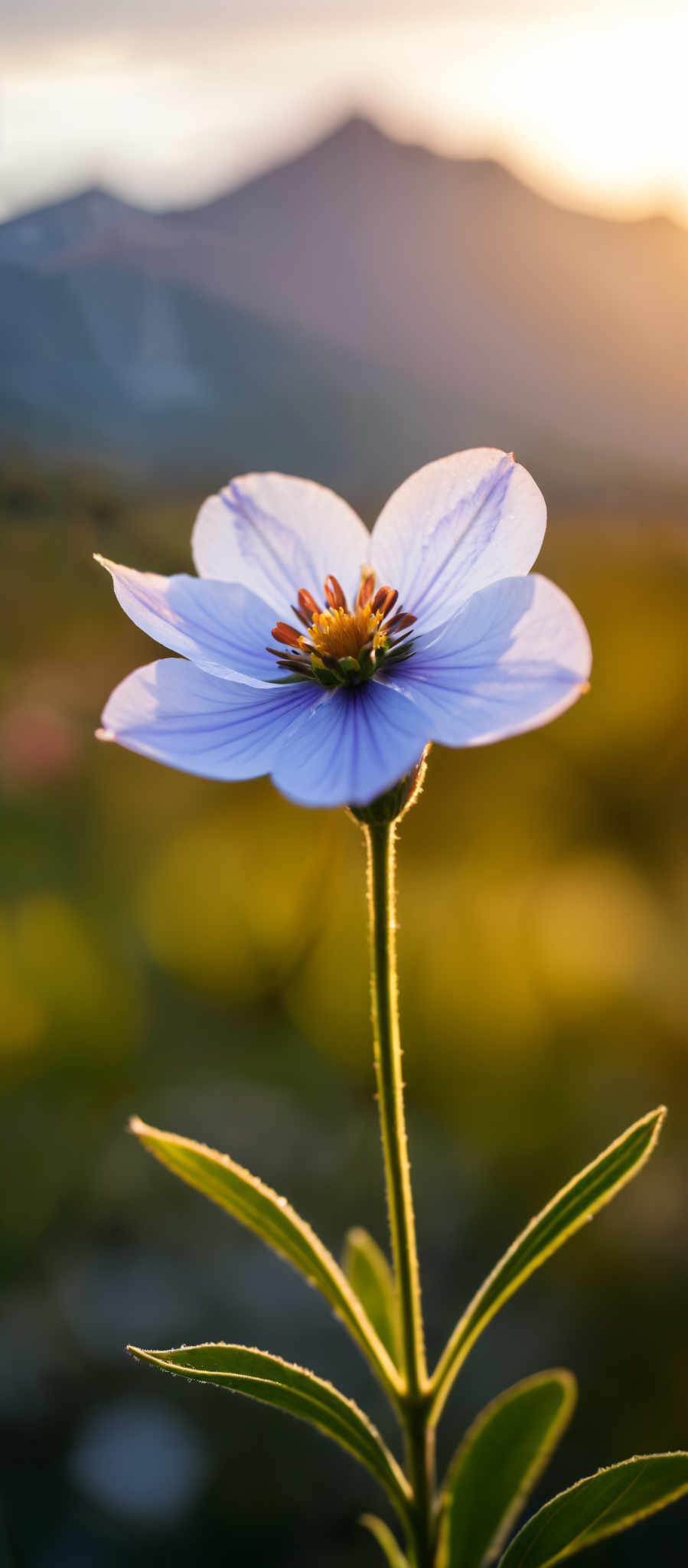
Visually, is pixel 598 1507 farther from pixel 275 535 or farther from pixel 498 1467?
pixel 275 535

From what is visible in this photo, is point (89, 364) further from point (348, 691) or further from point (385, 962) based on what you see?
point (385, 962)

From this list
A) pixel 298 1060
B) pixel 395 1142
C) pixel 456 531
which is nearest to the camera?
pixel 395 1142

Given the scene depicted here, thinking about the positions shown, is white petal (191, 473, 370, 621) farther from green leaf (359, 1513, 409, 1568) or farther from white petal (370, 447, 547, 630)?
green leaf (359, 1513, 409, 1568)

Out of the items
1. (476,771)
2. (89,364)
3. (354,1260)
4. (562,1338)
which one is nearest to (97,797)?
(476,771)

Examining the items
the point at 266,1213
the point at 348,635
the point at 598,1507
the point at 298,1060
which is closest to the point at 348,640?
the point at 348,635

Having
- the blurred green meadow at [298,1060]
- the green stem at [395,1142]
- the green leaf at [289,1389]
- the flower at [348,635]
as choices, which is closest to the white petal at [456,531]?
the flower at [348,635]

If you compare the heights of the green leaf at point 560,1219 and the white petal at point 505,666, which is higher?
the white petal at point 505,666

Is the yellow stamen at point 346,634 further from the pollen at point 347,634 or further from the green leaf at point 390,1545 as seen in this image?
the green leaf at point 390,1545
